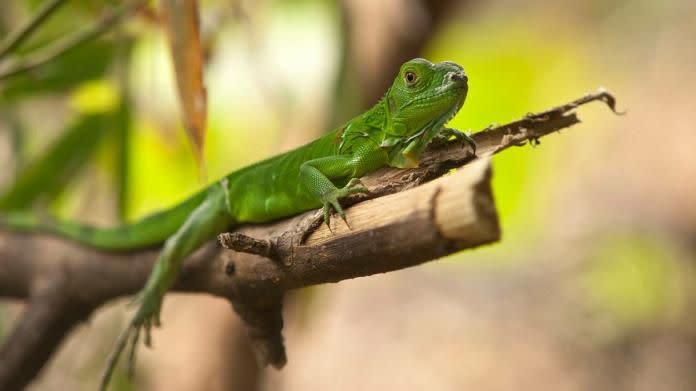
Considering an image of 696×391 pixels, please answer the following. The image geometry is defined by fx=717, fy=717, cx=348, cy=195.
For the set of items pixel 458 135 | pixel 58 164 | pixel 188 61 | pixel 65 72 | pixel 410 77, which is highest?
pixel 65 72

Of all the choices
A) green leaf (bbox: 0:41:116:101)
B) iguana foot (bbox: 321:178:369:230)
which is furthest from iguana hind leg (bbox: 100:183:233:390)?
green leaf (bbox: 0:41:116:101)

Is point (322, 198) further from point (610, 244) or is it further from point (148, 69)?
point (610, 244)

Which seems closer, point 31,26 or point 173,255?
point 173,255

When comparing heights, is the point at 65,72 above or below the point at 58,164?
above

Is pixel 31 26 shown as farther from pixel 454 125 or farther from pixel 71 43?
pixel 454 125

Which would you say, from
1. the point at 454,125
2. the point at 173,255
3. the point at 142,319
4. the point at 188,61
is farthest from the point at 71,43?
the point at 454,125

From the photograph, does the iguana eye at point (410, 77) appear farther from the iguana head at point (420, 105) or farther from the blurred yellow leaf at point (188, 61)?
the blurred yellow leaf at point (188, 61)

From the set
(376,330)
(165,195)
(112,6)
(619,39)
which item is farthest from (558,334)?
(112,6)

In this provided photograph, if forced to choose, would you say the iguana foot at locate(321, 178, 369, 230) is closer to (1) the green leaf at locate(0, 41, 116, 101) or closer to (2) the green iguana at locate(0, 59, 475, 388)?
(2) the green iguana at locate(0, 59, 475, 388)
